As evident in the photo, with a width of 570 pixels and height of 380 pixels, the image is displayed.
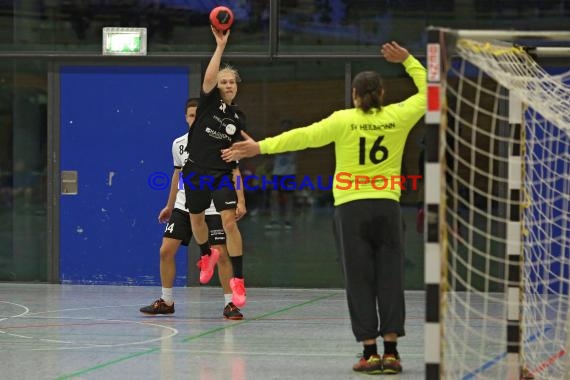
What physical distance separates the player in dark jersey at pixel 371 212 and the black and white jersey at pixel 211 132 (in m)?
3.04

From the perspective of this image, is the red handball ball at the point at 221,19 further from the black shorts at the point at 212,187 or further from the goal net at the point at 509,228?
the goal net at the point at 509,228

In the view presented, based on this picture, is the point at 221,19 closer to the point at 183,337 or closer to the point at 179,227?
the point at 179,227

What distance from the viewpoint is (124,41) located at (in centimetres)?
1480

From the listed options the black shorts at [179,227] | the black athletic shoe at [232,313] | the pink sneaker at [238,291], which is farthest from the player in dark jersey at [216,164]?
the black shorts at [179,227]

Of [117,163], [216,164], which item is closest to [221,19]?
[216,164]

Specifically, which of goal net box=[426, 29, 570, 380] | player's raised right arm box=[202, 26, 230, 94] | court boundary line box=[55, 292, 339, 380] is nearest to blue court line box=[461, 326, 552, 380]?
goal net box=[426, 29, 570, 380]

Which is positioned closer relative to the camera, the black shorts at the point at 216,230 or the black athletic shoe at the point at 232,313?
the black athletic shoe at the point at 232,313

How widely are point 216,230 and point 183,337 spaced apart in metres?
1.93

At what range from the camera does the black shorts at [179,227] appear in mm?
11688

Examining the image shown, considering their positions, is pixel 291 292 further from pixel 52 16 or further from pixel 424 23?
pixel 52 16

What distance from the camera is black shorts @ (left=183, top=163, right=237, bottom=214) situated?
10961 millimetres

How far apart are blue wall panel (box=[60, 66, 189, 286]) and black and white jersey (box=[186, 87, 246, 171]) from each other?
3712 mm

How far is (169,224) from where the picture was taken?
11750 millimetres

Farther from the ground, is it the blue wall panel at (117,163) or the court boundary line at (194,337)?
the blue wall panel at (117,163)
